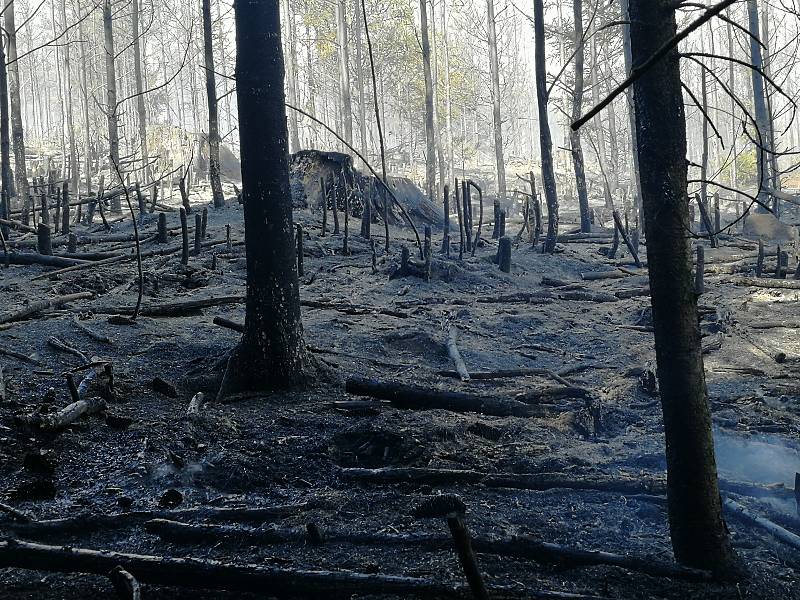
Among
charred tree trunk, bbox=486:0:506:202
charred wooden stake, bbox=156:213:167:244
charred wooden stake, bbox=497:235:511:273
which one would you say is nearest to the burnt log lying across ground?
charred wooden stake, bbox=156:213:167:244

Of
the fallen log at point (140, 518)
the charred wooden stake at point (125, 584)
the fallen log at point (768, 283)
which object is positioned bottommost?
the fallen log at point (140, 518)

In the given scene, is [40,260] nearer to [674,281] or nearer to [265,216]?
[265,216]

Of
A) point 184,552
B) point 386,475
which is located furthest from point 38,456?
point 386,475

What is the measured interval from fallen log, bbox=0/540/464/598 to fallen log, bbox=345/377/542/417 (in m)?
2.65

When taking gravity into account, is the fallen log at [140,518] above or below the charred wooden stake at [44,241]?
below

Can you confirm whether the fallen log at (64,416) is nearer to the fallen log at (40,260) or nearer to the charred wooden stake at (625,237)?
the fallen log at (40,260)

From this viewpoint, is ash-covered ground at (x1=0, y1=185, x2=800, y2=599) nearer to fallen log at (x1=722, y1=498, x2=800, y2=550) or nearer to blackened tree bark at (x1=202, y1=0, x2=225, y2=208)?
fallen log at (x1=722, y1=498, x2=800, y2=550)

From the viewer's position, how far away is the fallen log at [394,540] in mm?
3309

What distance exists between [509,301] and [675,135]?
7.76 meters

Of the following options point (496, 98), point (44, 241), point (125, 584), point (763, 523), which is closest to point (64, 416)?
point (125, 584)

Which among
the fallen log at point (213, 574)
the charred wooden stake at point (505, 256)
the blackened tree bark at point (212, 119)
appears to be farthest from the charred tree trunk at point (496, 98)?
the fallen log at point (213, 574)

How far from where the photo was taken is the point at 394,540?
3496 mm

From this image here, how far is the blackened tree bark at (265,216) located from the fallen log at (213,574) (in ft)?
8.78

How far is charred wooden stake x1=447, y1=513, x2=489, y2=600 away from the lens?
2.17 metres
